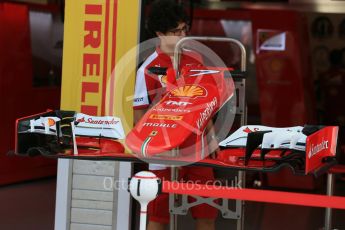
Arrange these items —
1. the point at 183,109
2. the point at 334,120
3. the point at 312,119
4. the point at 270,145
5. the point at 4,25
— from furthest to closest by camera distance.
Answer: the point at 334,120, the point at 312,119, the point at 4,25, the point at 183,109, the point at 270,145

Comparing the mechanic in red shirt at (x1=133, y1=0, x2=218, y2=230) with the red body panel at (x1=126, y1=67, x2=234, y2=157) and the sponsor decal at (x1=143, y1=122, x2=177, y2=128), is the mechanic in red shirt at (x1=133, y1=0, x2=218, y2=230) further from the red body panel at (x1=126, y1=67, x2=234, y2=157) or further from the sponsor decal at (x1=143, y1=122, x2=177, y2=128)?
the sponsor decal at (x1=143, y1=122, x2=177, y2=128)

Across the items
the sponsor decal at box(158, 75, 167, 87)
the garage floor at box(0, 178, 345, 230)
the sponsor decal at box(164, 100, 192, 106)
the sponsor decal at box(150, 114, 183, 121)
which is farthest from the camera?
the garage floor at box(0, 178, 345, 230)

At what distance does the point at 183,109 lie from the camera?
12.1 ft

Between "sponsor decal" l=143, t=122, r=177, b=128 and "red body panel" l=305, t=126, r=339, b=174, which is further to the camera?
"sponsor decal" l=143, t=122, r=177, b=128

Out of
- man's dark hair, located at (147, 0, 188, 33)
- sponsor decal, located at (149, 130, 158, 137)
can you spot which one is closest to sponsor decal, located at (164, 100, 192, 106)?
sponsor decal, located at (149, 130, 158, 137)

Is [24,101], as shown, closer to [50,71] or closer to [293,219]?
[50,71]

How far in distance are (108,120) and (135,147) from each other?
34cm

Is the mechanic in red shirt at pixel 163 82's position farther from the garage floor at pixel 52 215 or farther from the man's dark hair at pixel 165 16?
the garage floor at pixel 52 215

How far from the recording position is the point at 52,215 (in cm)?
675

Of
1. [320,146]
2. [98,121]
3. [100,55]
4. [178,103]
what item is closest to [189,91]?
[178,103]

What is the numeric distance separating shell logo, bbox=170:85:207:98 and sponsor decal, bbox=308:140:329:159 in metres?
0.67

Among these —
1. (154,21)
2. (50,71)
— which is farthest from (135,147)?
(50,71)

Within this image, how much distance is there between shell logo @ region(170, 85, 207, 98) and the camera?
3771mm

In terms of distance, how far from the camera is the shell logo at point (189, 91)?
3.77 metres
